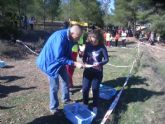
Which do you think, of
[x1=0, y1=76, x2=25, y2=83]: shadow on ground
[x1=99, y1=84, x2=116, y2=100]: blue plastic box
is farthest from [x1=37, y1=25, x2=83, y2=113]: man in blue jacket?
[x1=0, y1=76, x2=25, y2=83]: shadow on ground

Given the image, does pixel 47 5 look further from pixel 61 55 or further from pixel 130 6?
pixel 61 55

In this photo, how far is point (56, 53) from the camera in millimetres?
6492

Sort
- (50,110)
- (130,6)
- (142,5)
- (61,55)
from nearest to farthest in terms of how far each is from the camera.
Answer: (61,55) < (50,110) < (142,5) < (130,6)

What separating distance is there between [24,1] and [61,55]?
3381 cm

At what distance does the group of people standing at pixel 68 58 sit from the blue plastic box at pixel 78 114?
25cm

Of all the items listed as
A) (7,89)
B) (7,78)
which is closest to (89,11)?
(7,78)

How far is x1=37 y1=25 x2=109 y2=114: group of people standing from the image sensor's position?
6.51m

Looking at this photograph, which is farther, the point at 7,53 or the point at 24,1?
the point at 24,1

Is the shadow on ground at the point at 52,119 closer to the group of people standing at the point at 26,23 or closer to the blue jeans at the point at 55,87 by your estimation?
the blue jeans at the point at 55,87

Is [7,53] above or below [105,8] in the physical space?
below

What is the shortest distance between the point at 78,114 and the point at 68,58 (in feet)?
3.95

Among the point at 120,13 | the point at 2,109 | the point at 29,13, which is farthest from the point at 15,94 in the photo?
the point at 120,13

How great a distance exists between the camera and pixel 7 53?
54.2 ft

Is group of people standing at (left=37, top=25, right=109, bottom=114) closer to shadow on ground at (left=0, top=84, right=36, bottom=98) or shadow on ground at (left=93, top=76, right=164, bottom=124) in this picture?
shadow on ground at (left=93, top=76, right=164, bottom=124)
